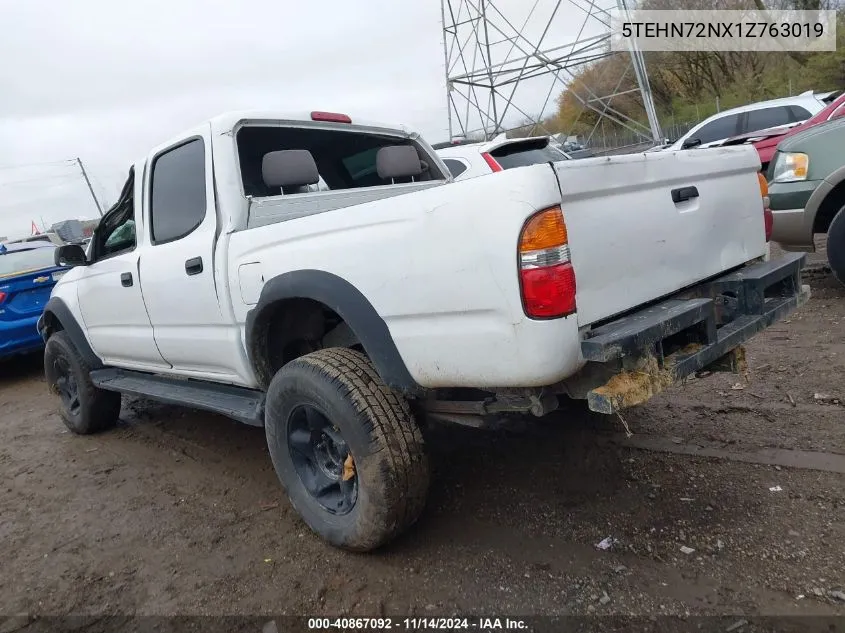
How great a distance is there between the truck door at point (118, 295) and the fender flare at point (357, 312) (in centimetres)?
164

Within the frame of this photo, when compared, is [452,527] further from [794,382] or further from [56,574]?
[794,382]

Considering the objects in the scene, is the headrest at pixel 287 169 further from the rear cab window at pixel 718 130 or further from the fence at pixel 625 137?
the fence at pixel 625 137

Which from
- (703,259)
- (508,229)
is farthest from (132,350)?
(703,259)

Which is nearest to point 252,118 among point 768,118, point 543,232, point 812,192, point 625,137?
point 543,232

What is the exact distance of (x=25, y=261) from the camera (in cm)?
780

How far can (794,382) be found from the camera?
4102mm

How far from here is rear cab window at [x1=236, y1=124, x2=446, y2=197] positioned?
144 inches

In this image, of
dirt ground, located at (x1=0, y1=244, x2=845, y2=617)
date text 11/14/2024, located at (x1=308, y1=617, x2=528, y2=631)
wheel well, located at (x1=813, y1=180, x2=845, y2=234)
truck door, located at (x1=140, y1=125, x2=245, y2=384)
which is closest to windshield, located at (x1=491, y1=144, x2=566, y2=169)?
wheel well, located at (x1=813, y1=180, x2=845, y2=234)

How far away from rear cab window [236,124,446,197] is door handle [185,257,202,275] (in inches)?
18.1

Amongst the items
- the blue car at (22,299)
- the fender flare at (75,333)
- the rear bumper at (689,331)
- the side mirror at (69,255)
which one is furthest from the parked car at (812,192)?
the blue car at (22,299)

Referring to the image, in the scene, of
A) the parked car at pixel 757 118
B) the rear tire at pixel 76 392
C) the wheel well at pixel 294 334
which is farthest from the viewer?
the parked car at pixel 757 118

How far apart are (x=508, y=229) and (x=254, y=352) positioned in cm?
158

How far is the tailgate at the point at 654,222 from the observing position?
7.25 feet

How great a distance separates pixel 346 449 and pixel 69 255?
2.85 metres
